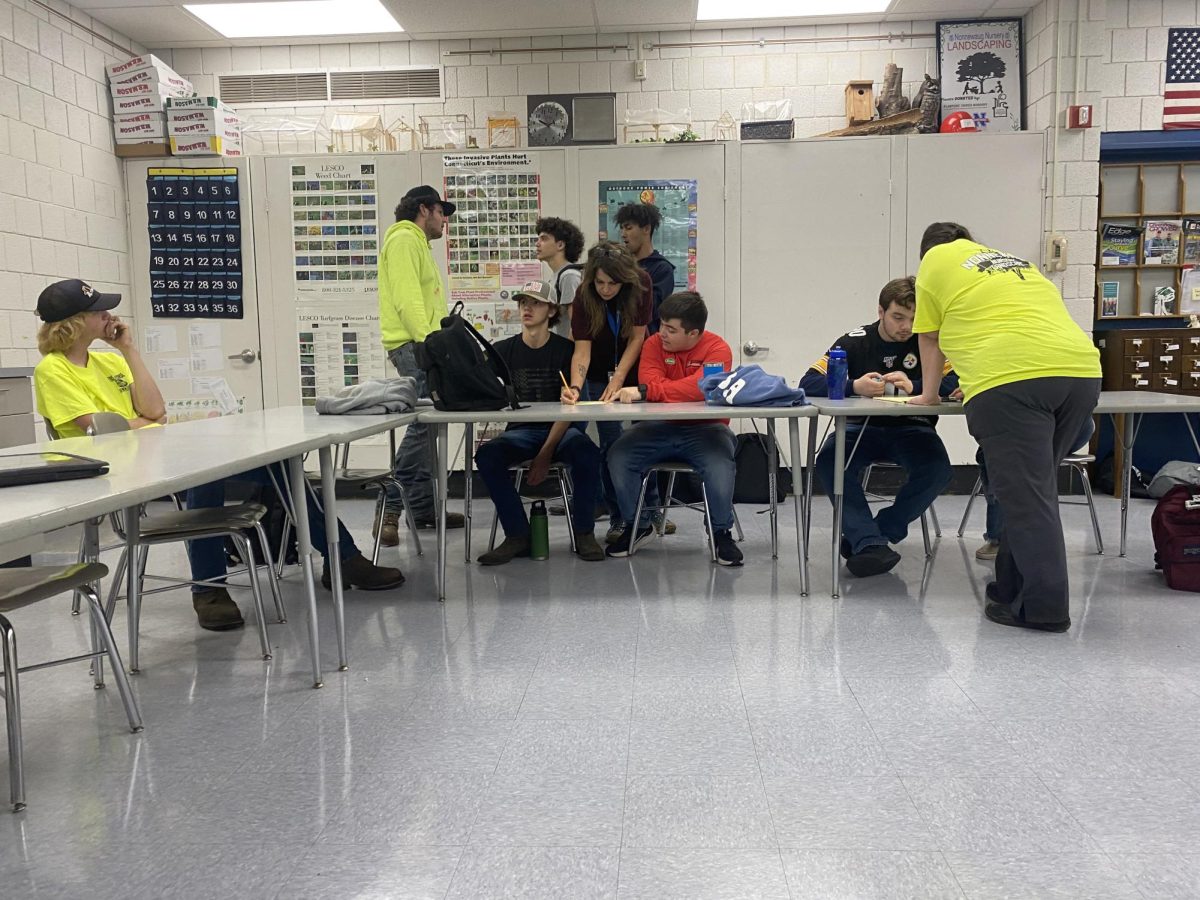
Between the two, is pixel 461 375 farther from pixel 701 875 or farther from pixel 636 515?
pixel 701 875

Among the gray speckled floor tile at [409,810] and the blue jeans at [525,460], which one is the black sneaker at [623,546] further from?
the gray speckled floor tile at [409,810]

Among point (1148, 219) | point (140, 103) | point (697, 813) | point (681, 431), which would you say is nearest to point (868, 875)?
point (697, 813)

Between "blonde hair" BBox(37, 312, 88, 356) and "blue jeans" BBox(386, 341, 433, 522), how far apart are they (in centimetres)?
149

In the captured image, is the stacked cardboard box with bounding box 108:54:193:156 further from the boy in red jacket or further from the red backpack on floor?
the red backpack on floor

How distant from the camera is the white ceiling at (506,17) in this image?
16.8ft

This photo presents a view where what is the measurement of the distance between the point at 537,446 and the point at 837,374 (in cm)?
124

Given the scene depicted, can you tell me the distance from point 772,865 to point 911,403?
6.40 feet

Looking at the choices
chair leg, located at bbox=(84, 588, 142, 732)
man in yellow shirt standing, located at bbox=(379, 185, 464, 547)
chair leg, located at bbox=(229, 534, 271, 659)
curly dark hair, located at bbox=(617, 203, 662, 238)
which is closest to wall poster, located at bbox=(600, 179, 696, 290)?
curly dark hair, located at bbox=(617, 203, 662, 238)

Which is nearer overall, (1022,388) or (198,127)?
(1022,388)

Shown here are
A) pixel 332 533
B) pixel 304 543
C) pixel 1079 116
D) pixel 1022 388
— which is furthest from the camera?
pixel 1079 116

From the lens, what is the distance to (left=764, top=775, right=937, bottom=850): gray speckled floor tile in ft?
5.21

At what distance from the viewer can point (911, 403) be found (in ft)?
10.2

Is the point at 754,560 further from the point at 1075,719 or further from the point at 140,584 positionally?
the point at 140,584

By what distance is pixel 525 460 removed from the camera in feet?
12.3
